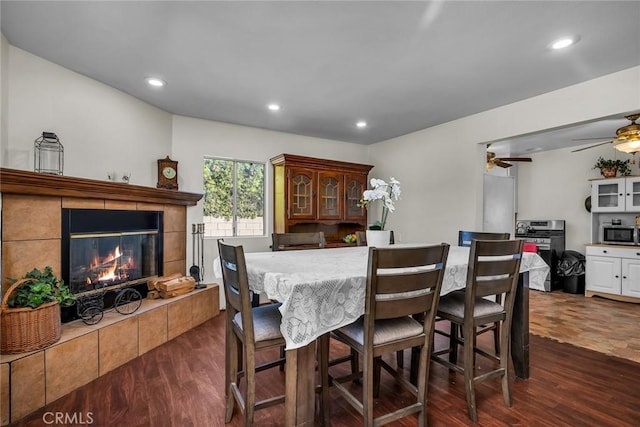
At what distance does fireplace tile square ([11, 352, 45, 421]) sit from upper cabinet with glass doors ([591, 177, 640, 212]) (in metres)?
6.93

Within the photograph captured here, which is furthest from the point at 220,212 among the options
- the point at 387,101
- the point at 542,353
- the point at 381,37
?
the point at 542,353

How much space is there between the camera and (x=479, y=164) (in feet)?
12.5

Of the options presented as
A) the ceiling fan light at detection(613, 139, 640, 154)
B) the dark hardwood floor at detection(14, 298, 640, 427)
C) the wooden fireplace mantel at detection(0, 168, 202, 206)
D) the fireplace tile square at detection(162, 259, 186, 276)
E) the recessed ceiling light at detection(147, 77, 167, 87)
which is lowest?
the dark hardwood floor at detection(14, 298, 640, 427)

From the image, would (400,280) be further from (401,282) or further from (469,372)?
(469,372)

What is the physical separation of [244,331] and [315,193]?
125 inches

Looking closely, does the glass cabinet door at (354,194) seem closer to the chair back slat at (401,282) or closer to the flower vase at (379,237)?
→ the flower vase at (379,237)

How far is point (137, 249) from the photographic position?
3191 millimetres

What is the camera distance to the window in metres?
4.21

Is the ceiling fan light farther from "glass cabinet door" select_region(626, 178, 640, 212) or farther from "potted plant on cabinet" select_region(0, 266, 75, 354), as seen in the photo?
"potted plant on cabinet" select_region(0, 266, 75, 354)

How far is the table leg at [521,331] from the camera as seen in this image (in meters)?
2.24

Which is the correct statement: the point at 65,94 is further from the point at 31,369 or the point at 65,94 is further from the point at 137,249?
the point at 31,369

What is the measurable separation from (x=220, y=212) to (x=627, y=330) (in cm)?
486

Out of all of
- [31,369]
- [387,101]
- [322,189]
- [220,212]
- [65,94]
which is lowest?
[31,369]

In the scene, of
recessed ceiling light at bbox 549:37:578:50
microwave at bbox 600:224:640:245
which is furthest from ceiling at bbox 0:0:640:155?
microwave at bbox 600:224:640:245
